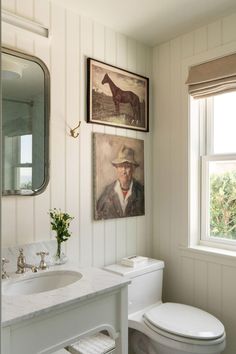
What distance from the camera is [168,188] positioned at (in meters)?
2.34

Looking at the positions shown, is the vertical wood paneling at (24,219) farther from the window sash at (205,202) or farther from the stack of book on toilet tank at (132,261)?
the window sash at (205,202)

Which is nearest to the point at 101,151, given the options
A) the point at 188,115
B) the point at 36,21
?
the point at 188,115

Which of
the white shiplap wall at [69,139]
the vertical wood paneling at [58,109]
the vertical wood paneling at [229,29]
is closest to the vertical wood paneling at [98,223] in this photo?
the white shiplap wall at [69,139]

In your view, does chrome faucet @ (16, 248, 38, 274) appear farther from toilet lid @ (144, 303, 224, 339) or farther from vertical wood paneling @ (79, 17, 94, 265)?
toilet lid @ (144, 303, 224, 339)

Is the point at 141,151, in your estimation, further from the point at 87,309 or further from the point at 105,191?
the point at 87,309

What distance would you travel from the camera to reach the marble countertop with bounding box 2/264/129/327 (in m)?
1.11

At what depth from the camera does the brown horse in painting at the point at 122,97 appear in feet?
6.95

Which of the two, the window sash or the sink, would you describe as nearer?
the sink

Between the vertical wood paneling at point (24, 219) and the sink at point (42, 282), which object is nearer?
the sink at point (42, 282)

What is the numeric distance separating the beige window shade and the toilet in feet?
4.15

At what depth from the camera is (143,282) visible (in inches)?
80.0

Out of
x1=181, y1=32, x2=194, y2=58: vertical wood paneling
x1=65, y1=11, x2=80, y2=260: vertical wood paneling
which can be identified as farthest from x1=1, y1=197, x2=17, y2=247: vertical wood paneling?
x1=181, y1=32, x2=194, y2=58: vertical wood paneling

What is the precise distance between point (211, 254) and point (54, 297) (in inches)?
47.8

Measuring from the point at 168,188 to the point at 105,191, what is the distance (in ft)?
1.78
